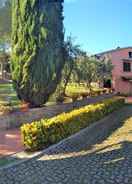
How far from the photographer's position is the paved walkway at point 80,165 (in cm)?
887

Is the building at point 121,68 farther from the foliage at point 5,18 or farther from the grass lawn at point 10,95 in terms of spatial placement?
the foliage at point 5,18

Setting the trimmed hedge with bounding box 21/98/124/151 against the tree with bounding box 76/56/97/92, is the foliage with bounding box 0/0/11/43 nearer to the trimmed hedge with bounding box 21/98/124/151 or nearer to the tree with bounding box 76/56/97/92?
the tree with bounding box 76/56/97/92

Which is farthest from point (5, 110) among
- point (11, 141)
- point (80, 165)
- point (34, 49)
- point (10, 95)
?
point (10, 95)

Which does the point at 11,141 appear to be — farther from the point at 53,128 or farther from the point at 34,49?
the point at 34,49

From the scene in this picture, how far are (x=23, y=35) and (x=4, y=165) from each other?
10.2 meters

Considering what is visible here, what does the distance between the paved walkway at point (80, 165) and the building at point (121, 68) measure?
4338 centimetres

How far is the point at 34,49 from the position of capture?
18.6 metres

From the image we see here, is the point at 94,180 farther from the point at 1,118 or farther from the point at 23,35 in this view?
the point at 23,35

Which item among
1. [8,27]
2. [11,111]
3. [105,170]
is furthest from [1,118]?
[8,27]

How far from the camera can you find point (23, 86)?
18.6m

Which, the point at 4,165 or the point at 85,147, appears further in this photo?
the point at 85,147

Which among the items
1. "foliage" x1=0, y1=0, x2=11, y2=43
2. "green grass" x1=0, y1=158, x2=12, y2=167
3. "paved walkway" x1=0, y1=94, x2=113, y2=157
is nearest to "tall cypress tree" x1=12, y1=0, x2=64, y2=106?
"paved walkway" x1=0, y1=94, x2=113, y2=157

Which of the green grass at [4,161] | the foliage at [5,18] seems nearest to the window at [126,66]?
the foliage at [5,18]

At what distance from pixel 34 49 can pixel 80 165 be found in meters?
9.72
